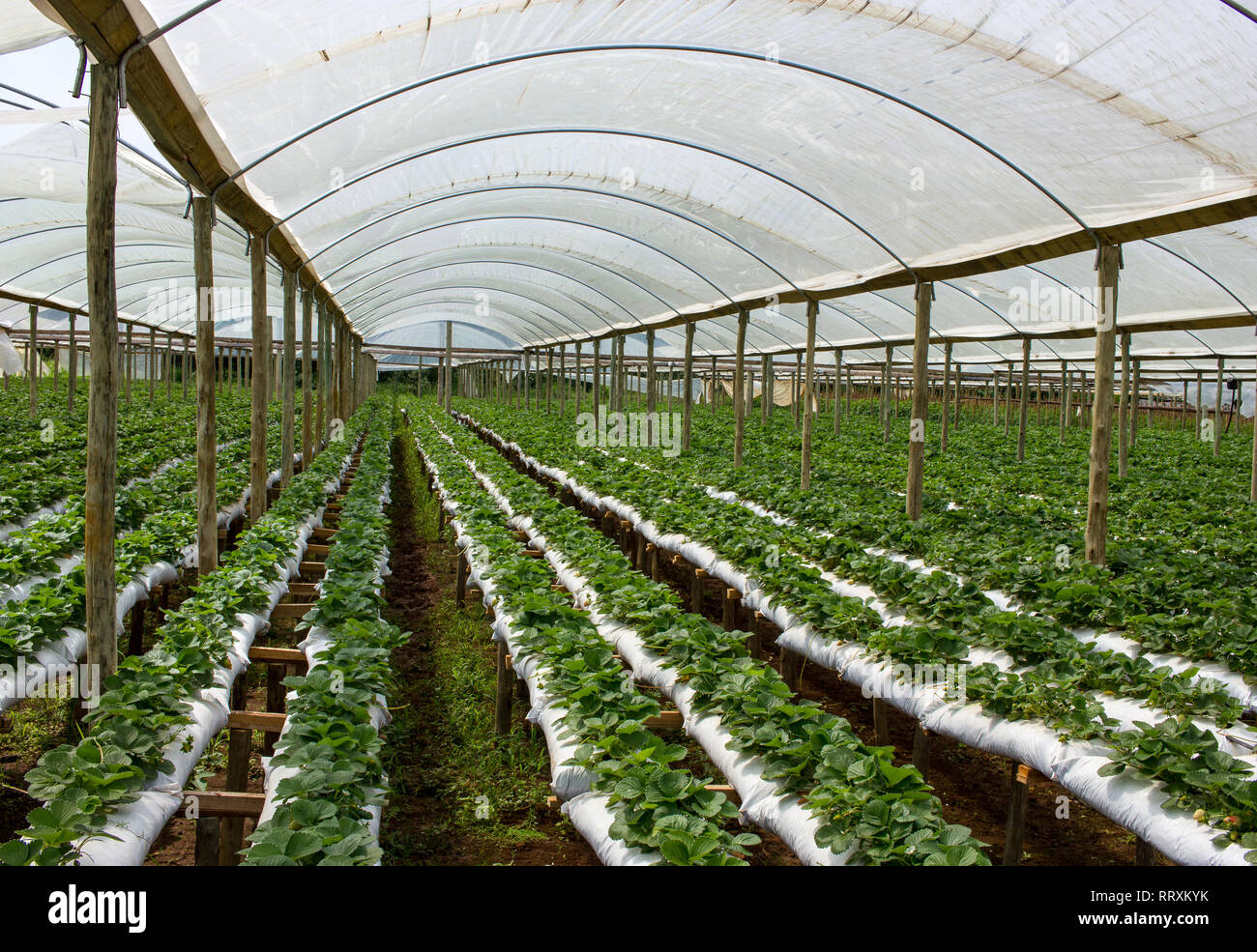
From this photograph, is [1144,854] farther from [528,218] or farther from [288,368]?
[528,218]

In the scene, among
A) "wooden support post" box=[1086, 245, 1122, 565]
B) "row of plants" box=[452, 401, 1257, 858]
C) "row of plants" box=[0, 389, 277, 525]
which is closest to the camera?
"row of plants" box=[452, 401, 1257, 858]

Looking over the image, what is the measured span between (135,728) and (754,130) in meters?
7.25

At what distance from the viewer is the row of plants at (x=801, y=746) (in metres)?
3.39

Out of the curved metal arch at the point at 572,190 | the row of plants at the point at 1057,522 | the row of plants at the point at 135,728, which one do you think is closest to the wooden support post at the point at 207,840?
the row of plants at the point at 135,728

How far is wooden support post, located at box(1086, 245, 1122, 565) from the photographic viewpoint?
7.91 m

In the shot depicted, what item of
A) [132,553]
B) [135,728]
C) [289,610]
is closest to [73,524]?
[132,553]

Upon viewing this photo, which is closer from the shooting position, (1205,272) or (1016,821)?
(1016,821)

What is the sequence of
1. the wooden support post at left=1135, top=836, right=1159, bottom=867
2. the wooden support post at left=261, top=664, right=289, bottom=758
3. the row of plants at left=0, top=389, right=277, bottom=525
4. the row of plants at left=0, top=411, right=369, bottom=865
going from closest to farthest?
the row of plants at left=0, top=411, right=369, bottom=865 < the wooden support post at left=1135, top=836, right=1159, bottom=867 < the wooden support post at left=261, top=664, right=289, bottom=758 < the row of plants at left=0, top=389, right=277, bottom=525

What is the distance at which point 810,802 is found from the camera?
3717 mm

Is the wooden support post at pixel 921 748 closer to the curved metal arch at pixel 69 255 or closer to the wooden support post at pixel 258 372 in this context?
the wooden support post at pixel 258 372

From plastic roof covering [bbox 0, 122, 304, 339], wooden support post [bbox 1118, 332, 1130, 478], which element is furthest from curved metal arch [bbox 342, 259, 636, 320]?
wooden support post [bbox 1118, 332, 1130, 478]

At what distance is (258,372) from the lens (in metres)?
10.0

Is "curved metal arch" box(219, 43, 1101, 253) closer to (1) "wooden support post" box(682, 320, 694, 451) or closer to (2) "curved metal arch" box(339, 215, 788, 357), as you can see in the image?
(2) "curved metal arch" box(339, 215, 788, 357)

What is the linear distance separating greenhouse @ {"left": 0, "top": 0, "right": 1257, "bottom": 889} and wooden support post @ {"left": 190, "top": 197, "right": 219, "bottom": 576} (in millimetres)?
41
